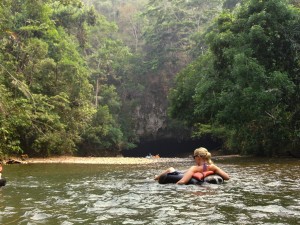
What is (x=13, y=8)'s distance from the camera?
32.4 m

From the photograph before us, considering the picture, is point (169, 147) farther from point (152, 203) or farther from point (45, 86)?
point (152, 203)

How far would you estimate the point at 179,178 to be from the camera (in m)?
11.1

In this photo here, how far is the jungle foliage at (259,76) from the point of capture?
19812mm

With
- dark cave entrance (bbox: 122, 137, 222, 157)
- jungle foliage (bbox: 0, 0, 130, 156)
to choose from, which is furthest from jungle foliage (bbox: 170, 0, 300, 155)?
dark cave entrance (bbox: 122, 137, 222, 157)

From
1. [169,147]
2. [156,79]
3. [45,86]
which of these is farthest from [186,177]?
[169,147]

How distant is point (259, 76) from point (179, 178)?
10476 millimetres

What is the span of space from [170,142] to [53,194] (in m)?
48.1

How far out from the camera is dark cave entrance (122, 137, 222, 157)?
54.7 metres

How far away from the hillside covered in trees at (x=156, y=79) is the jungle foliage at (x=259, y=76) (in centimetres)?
6

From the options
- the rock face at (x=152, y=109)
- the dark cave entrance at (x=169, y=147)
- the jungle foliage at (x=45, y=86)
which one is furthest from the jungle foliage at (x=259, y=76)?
the dark cave entrance at (x=169, y=147)

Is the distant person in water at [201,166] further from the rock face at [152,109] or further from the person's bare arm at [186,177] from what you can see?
the rock face at [152,109]

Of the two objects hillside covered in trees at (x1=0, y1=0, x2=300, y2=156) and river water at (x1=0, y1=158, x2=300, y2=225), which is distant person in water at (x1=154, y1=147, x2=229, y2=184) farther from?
hillside covered in trees at (x1=0, y1=0, x2=300, y2=156)

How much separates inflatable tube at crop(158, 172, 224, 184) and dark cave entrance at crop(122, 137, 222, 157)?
4260 cm

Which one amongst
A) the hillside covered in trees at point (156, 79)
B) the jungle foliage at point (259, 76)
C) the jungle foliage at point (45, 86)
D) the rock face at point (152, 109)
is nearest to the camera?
the jungle foliage at point (259, 76)
